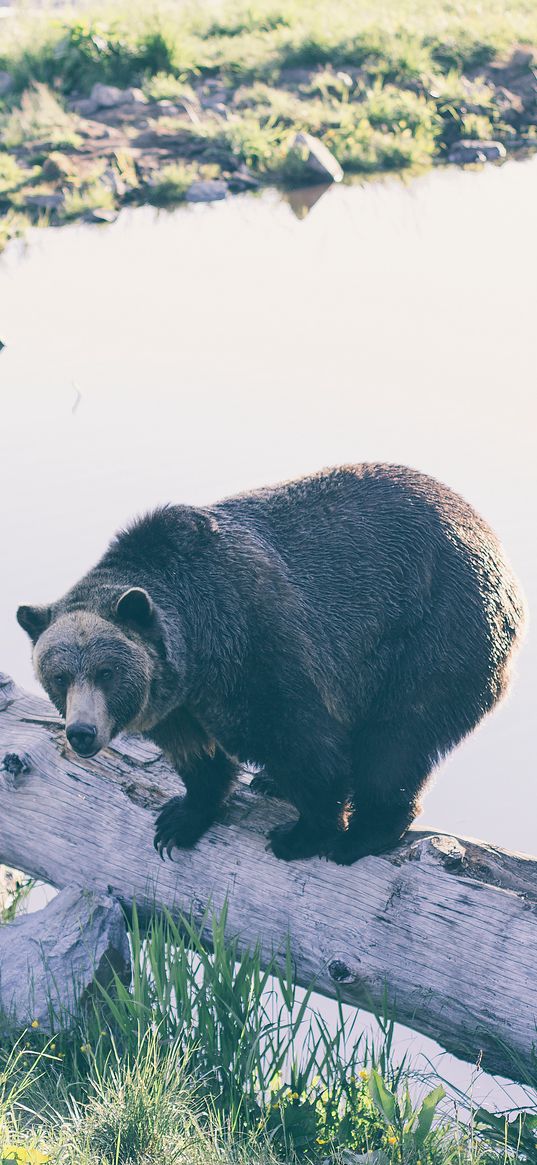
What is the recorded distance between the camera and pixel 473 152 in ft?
55.7

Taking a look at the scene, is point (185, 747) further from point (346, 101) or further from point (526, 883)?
point (346, 101)

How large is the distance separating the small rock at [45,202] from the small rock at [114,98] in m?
3.08

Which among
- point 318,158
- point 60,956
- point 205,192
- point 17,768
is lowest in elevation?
point 60,956

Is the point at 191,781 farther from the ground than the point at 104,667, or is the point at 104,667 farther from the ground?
the point at 104,667

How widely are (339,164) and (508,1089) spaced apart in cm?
1379

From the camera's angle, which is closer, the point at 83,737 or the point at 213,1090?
the point at 83,737

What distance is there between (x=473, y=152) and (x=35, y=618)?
13.9 metres

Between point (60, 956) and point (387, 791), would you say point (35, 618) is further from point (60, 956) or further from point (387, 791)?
point (387, 791)

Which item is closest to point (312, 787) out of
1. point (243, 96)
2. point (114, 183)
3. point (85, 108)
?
point (114, 183)

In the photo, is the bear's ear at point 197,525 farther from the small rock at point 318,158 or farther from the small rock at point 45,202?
the small rock at point 318,158

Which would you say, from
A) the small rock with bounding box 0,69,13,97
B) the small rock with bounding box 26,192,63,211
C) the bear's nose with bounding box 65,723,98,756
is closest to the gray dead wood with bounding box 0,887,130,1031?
the bear's nose with bounding box 65,723,98,756

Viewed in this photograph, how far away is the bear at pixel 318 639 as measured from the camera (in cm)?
480

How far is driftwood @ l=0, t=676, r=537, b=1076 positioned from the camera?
4445 mm

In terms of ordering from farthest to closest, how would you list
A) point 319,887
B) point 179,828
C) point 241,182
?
1. point 241,182
2. point 179,828
3. point 319,887
